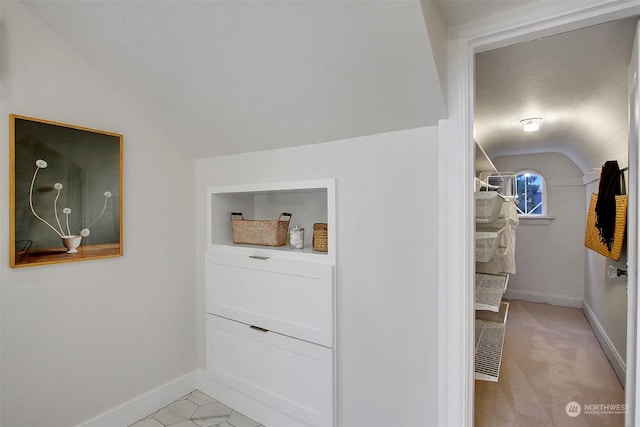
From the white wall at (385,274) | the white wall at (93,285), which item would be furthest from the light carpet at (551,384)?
the white wall at (93,285)

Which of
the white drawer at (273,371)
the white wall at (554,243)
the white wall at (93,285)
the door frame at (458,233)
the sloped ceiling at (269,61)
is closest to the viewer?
the sloped ceiling at (269,61)

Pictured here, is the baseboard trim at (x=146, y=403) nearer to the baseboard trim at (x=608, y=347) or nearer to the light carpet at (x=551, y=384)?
the light carpet at (x=551, y=384)

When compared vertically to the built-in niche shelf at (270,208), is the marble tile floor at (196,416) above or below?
below

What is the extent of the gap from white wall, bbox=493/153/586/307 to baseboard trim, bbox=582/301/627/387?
56 cm

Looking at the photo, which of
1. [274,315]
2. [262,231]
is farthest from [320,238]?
[274,315]

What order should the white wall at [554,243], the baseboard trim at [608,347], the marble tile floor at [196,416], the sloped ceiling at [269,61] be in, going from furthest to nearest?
1. the white wall at [554,243]
2. the baseboard trim at [608,347]
3. the marble tile floor at [196,416]
4. the sloped ceiling at [269,61]

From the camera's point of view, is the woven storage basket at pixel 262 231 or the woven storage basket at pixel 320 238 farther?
the woven storage basket at pixel 262 231

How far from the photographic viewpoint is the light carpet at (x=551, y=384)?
1881mm

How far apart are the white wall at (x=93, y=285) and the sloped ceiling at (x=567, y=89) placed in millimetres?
2059

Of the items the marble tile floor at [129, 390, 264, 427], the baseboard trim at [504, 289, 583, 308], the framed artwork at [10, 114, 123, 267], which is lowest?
the marble tile floor at [129, 390, 264, 427]

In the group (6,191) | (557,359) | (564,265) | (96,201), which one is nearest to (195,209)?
(96,201)

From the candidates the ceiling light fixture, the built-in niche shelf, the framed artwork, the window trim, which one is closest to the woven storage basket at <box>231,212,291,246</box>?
the built-in niche shelf

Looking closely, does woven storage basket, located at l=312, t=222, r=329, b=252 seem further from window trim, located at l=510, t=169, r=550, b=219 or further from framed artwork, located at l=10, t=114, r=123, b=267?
window trim, located at l=510, t=169, r=550, b=219

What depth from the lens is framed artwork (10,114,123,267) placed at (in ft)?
4.75
